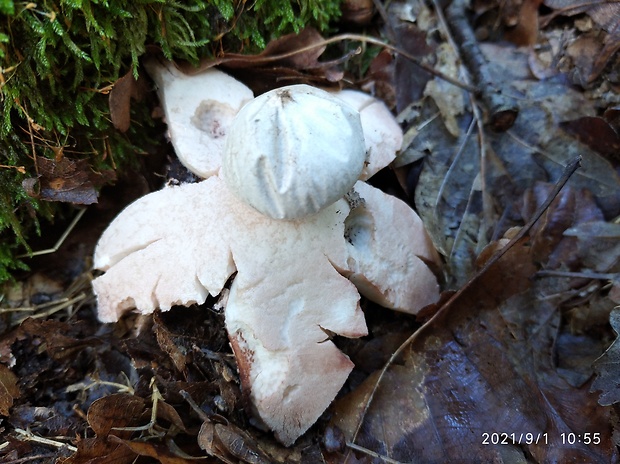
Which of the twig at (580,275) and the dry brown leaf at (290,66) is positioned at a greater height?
the dry brown leaf at (290,66)

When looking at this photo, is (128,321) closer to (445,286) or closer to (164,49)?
(164,49)

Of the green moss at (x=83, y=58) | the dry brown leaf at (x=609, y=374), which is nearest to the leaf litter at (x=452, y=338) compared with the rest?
the dry brown leaf at (x=609, y=374)

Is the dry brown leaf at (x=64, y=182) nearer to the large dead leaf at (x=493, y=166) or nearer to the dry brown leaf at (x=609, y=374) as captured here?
the large dead leaf at (x=493, y=166)

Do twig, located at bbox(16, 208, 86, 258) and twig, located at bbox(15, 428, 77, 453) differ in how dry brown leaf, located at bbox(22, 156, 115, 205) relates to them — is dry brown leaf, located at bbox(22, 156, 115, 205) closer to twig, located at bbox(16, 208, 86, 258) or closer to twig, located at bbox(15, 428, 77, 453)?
twig, located at bbox(16, 208, 86, 258)

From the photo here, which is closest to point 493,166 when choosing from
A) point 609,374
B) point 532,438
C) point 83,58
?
point 609,374

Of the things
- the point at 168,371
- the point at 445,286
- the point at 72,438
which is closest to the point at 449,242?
the point at 445,286

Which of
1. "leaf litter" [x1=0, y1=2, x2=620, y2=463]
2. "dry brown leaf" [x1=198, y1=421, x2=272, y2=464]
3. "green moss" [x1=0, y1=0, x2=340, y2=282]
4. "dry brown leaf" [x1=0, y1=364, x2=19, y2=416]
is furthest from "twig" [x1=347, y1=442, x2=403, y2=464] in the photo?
"green moss" [x1=0, y1=0, x2=340, y2=282]

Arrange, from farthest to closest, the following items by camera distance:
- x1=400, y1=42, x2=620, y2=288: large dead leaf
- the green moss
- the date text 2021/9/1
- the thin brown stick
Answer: x1=400, y1=42, x2=620, y2=288: large dead leaf
the thin brown stick
the date text 2021/9/1
the green moss

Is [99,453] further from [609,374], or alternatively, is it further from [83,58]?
[609,374]
